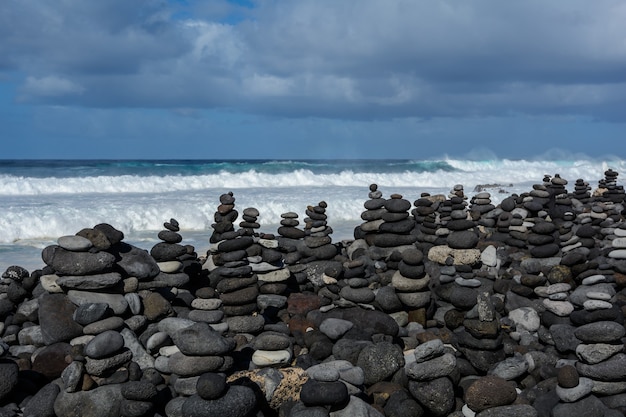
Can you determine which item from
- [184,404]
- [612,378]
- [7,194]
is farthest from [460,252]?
[7,194]

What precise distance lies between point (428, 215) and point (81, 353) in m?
8.93

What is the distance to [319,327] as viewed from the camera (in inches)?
344

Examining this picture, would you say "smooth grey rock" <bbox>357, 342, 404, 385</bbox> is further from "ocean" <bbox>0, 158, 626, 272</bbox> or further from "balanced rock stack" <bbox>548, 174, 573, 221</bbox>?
"balanced rock stack" <bbox>548, 174, 573, 221</bbox>

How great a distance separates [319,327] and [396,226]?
419cm

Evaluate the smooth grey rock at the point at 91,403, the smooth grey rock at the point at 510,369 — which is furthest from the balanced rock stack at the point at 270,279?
the smooth grey rock at the point at 510,369

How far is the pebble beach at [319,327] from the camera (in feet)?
21.6

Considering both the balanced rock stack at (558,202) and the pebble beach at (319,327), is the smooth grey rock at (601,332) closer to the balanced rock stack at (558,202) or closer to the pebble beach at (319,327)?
the pebble beach at (319,327)

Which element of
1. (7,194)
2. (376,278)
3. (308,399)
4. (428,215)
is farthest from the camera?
(7,194)

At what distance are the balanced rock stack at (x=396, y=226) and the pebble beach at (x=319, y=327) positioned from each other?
0.15 feet

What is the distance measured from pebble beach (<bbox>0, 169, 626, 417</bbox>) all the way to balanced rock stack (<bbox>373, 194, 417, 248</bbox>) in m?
0.05

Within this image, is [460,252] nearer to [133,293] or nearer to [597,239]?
[597,239]

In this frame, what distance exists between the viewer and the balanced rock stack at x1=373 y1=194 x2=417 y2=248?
12.3 m

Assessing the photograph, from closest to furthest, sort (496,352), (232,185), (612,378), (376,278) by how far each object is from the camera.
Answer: (612,378) → (496,352) → (376,278) → (232,185)

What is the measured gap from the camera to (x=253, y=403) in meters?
6.30
